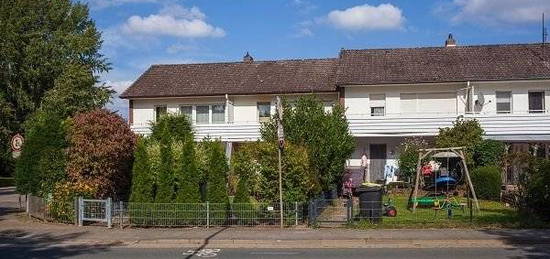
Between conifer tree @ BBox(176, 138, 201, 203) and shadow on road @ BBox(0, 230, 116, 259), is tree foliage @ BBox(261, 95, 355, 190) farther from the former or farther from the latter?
shadow on road @ BBox(0, 230, 116, 259)

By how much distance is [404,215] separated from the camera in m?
20.3

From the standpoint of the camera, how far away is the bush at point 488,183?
82.0ft

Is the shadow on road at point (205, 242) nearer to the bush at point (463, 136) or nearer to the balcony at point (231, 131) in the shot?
the bush at point (463, 136)

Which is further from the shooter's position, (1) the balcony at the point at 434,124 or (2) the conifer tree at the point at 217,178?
(1) the balcony at the point at 434,124

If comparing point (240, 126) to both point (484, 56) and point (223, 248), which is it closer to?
point (484, 56)

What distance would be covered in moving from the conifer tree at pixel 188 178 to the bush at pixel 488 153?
1459 cm

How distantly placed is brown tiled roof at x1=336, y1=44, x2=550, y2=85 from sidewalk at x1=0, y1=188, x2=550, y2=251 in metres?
17.9

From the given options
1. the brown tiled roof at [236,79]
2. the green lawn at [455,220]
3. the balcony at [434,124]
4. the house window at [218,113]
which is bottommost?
the green lawn at [455,220]

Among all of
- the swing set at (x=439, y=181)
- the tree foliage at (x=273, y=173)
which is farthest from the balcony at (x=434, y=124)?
the tree foliage at (x=273, y=173)

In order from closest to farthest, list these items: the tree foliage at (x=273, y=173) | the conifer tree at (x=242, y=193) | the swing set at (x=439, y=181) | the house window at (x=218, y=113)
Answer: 1. the tree foliage at (x=273, y=173)
2. the conifer tree at (x=242, y=193)
3. the swing set at (x=439, y=181)
4. the house window at (x=218, y=113)

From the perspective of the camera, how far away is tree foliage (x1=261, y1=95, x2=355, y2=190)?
23828 millimetres

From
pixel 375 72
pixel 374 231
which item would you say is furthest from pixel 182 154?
pixel 375 72

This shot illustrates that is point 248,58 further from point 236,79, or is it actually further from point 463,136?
point 463,136

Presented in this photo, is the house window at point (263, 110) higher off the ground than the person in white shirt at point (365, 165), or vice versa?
the house window at point (263, 110)
